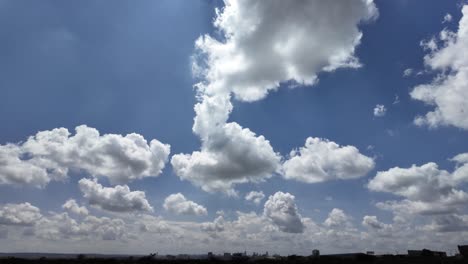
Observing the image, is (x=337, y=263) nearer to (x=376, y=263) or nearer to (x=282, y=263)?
(x=376, y=263)

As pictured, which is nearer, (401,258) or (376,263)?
(401,258)

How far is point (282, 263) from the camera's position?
161000 mm

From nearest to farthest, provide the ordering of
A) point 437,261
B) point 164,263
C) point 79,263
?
point 437,261 → point 79,263 → point 164,263

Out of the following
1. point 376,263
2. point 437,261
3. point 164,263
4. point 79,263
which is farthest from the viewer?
point 164,263

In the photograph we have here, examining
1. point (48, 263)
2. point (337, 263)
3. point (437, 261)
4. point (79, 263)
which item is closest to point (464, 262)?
point (437, 261)

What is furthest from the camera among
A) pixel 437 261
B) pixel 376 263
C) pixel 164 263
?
pixel 164 263

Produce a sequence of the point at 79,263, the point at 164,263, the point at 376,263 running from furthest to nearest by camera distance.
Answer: the point at 164,263 → the point at 79,263 → the point at 376,263

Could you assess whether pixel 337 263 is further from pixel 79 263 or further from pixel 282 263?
pixel 79 263

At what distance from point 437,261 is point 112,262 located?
99.2 meters

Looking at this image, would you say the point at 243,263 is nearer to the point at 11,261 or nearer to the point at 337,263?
the point at 337,263

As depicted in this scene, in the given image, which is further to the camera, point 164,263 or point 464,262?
point 164,263

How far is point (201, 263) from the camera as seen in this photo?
14638 cm

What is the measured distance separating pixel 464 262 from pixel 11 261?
138205 mm

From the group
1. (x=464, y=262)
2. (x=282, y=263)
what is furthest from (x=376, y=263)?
(x=282, y=263)
